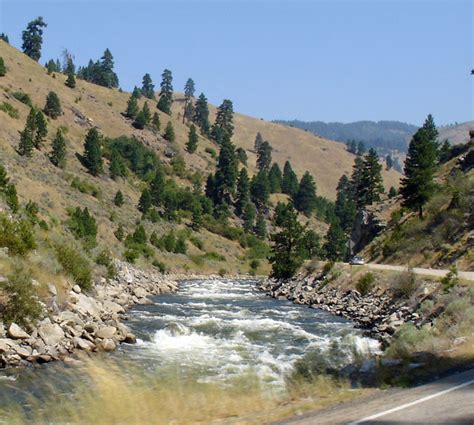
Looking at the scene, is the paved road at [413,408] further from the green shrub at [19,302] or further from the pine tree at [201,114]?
the pine tree at [201,114]

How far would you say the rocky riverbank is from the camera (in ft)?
94.5

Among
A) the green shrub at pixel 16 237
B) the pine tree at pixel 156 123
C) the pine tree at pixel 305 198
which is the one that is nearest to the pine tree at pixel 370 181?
the pine tree at pixel 305 198

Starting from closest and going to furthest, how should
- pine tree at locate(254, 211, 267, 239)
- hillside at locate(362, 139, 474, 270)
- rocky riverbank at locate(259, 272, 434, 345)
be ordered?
1. rocky riverbank at locate(259, 272, 434, 345)
2. hillside at locate(362, 139, 474, 270)
3. pine tree at locate(254, 211, 267, 239)

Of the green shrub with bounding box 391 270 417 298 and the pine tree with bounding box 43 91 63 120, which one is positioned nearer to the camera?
the green shrub with bounding box 391 270 417 298

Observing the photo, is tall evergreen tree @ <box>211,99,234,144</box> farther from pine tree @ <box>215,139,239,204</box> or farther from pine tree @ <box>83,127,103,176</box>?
pine tree @ <box>83,127,103,176</box>

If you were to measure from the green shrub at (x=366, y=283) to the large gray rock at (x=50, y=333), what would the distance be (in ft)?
81.2

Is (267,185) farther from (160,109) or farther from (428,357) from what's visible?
(428,357)

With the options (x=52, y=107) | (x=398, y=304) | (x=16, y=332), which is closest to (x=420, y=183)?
(x=398, y=304)

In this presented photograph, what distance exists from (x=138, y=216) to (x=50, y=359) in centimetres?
7751

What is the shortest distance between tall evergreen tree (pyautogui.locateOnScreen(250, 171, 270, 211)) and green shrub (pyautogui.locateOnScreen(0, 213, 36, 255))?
10550cm

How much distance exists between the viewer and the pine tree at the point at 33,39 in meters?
162

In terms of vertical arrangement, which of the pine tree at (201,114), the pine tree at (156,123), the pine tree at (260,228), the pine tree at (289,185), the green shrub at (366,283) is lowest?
the pine tree at (260,228)

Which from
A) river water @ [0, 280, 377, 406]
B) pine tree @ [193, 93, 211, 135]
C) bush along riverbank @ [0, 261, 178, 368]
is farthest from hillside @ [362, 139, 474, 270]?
pine tree @ [193, 93, 211, 135]

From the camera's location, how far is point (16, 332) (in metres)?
21.2
